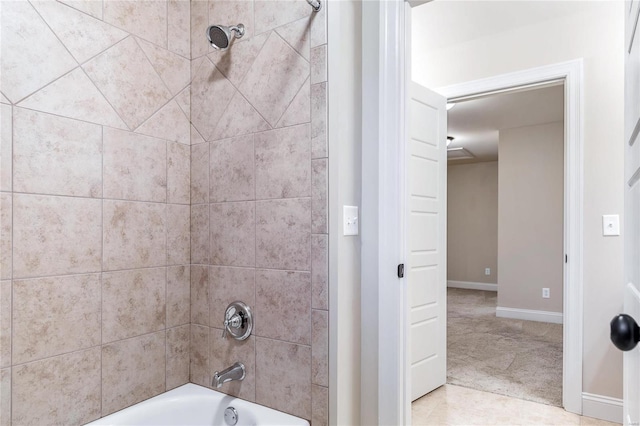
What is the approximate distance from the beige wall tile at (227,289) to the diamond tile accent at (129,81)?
2.39 feet

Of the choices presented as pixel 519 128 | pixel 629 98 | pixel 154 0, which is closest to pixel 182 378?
pixel 154 0

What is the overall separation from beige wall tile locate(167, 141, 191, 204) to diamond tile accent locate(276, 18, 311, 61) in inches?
27.6

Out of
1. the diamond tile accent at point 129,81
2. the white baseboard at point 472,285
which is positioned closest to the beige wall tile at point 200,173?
the diamond tile accent at point 129,81

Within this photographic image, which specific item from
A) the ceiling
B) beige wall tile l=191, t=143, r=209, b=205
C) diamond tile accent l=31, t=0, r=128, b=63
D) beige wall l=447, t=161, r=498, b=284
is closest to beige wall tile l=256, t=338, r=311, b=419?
beige wall tile l=191, t=143, r=209, b=205

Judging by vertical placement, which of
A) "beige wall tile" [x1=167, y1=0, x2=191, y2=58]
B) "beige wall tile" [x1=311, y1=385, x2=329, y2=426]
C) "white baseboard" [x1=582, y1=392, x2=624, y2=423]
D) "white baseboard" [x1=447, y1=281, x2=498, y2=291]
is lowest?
"white baseboard" [x1=447, y1=281, x2=498, y2=291]

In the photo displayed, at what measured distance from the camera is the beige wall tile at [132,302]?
1569 millimetres

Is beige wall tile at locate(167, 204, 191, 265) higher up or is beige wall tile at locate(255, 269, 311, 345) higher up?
beige wall tile at locate(167, 204, 191, 265)

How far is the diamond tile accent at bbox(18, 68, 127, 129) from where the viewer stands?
4.55 ft

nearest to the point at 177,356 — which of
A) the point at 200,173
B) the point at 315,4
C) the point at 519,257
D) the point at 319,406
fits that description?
the point at 319,406

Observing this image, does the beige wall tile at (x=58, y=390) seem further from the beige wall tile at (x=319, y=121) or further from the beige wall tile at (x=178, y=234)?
the beige wall tile at (x=319, y=121)

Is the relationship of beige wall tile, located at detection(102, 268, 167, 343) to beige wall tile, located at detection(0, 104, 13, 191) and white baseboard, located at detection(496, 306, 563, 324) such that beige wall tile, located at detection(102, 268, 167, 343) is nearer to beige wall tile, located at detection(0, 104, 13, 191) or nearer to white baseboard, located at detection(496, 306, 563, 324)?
beige wall tile, located at detection(0, 104, 13, 191)

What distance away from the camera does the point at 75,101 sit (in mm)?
1475

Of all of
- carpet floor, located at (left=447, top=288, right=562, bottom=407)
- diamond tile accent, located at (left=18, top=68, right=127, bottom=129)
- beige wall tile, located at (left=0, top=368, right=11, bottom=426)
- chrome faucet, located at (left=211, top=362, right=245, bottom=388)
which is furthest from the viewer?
carpet floor, located at (left=447, top=288, right=562, bottom=407)

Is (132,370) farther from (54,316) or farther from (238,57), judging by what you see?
(238,57)
